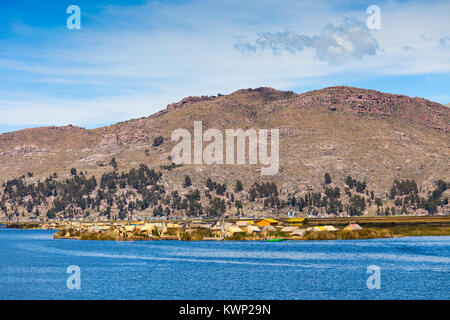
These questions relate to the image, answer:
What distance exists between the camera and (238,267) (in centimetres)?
A: 11650

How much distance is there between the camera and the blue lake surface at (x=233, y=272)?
279ft

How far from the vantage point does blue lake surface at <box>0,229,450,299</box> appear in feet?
279

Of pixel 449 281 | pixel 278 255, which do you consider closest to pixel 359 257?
pixel 278 255

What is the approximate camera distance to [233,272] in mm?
108750
